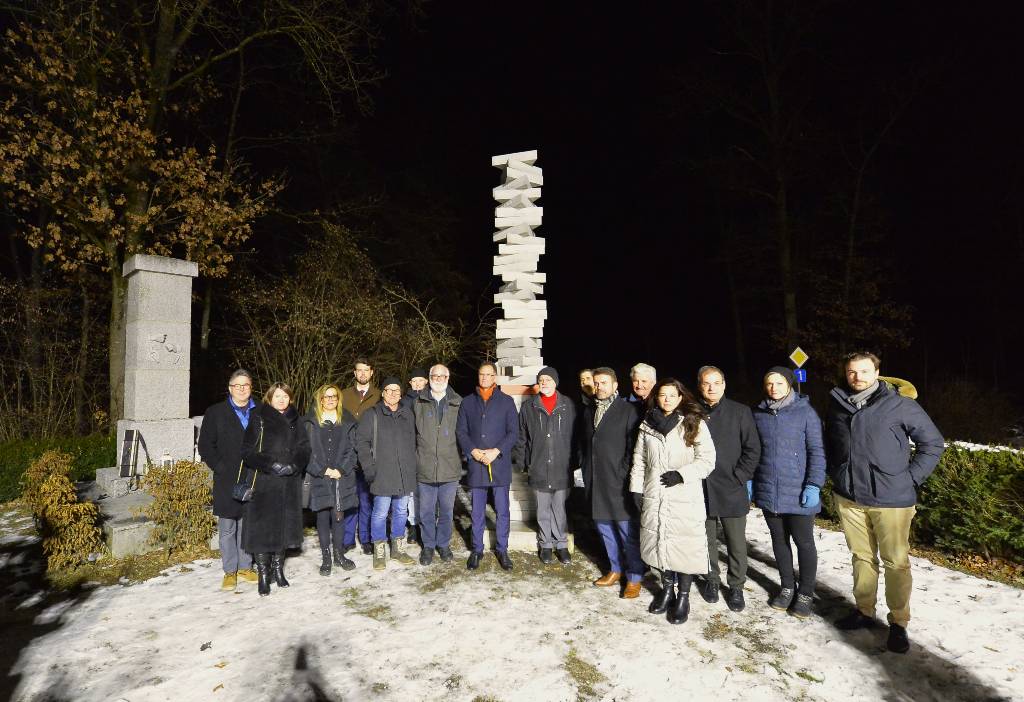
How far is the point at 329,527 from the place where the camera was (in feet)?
16.3

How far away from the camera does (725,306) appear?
27.9 m

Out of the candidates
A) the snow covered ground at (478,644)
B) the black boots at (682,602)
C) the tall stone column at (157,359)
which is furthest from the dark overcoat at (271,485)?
the tall stone column at (157,359)

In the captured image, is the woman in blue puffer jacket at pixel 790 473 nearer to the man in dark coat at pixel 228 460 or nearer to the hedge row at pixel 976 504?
the hedge row at pixel 976 504

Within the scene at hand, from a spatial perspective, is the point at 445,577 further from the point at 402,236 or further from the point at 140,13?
the point at 402,236

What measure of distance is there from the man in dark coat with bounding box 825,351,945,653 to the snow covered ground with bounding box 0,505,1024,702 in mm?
447

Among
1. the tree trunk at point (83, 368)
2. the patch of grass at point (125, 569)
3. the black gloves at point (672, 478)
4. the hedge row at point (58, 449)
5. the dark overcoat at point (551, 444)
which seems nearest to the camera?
the black gloves at point (672, 478)

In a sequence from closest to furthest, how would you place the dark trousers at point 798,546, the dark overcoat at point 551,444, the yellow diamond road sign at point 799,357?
the dark trousers at point 798,546
the dark overcoat at point 551,444
the yellow diamond road sign at point 799,357

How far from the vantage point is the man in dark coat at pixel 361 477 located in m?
5.23

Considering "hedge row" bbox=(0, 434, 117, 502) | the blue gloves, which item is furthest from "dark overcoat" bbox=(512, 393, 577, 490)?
"hedge row" bbox=(0, 434, 117, 502)

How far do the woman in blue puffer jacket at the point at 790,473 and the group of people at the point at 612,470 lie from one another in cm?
1

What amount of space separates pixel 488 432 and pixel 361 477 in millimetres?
1335

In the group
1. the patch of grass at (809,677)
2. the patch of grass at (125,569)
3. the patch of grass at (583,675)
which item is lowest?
the patch of grass at (125,569)

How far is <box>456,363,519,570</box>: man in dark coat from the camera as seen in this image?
195 inches

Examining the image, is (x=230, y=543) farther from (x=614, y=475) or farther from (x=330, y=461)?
(x=614, y=475)
